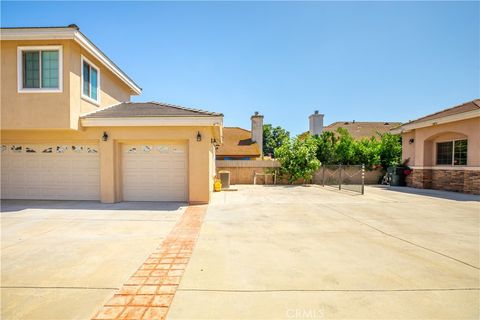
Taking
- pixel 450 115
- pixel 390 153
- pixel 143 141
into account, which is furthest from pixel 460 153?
pixel 143 141

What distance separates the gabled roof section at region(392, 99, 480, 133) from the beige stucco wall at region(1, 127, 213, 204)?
13.4 metres

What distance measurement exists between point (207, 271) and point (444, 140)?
17.4 m

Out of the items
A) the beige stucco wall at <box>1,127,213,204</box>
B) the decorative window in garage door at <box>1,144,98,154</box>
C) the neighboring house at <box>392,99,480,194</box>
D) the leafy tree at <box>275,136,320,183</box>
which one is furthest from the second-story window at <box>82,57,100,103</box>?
the neighboring house at <box>392,99,480,194</box>

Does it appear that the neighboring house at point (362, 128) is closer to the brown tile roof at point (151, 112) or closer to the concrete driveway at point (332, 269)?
the brown tile roof at point (151, 112)

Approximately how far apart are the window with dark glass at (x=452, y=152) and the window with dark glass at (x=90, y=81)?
768 inches

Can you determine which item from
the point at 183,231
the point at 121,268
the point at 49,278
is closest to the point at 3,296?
the point at 49,278

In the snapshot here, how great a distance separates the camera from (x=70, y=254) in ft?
14.0

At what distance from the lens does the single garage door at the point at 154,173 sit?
375 inches

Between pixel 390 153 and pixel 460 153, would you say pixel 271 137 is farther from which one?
pixel 460 153

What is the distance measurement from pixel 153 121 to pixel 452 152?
17012 millimetres

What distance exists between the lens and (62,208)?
819cm

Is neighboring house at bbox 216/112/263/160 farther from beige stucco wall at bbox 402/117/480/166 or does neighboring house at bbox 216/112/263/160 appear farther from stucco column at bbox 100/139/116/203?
stucco column at bbox 100/139/116/203

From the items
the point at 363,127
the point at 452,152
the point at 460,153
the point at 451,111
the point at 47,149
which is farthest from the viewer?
the point at 363,127

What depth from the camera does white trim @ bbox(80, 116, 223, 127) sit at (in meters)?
8.81
